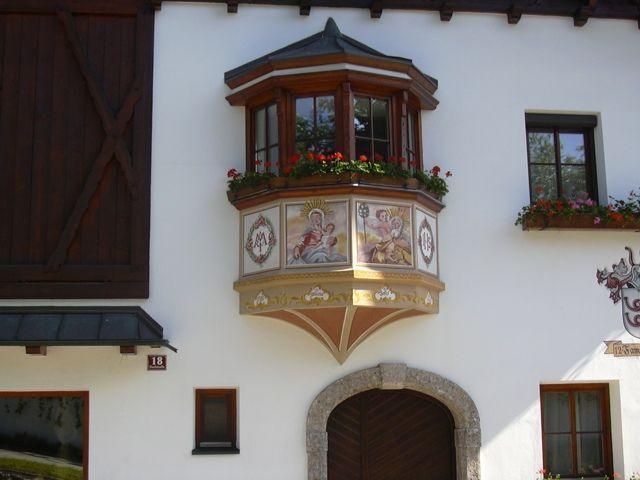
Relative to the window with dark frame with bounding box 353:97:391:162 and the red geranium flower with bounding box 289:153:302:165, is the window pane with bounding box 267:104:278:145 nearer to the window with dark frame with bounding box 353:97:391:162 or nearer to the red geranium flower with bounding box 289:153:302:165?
the red geranium flower with bounding box 289:153:302:165

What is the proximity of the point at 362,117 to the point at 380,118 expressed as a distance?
225 millimetres

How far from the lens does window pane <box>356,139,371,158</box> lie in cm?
958

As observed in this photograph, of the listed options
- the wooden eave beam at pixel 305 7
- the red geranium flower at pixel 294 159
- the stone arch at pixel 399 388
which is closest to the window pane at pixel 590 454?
the stone arch at pixel 399 388

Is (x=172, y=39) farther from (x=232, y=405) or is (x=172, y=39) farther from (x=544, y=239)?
(x=544, y=239)

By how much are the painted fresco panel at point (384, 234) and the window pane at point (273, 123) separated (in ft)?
4.68

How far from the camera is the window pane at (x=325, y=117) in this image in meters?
9.53

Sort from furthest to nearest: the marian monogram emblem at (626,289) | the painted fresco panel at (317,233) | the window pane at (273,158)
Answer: the marian monogram emblem at (626,289), the window pane at (273,158), the painted fresco panel at (317,233)

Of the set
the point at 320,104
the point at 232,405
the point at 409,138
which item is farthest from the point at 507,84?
the point at 232,405

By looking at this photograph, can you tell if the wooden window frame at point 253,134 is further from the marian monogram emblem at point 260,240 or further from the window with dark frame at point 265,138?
the marian monogram emblem at point 260,240

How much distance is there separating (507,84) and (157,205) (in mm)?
4614

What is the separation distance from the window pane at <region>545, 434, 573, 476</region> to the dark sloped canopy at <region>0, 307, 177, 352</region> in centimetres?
462

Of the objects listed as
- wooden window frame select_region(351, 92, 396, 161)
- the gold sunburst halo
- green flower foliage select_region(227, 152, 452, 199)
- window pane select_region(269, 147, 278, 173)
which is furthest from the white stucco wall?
the gold sunburst halo

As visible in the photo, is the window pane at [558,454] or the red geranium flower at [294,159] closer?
the red geranium flower at [294,159]

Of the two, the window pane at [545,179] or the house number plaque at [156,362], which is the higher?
the window pane at [545,179]
